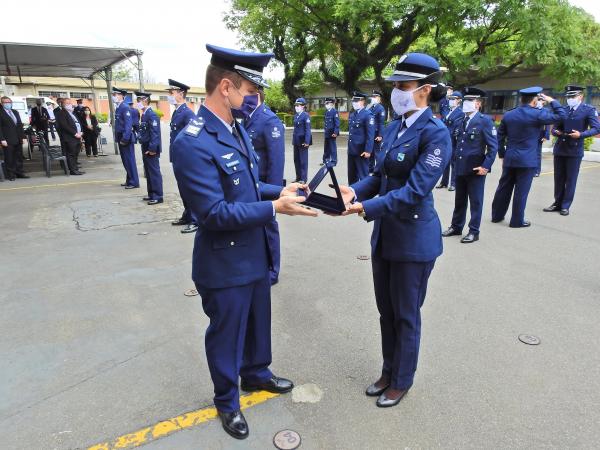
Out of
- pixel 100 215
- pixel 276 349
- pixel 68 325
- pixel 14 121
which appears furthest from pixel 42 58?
pixel 276 349

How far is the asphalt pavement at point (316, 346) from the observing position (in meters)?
2.31

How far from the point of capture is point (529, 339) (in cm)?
317

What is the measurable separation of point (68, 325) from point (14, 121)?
29.2ft

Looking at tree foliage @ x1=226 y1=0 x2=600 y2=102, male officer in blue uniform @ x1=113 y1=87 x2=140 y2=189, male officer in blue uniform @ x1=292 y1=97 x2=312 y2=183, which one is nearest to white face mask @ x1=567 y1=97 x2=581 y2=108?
male officer in blue uniform @ x1=292 y1=97 x2=312 y2=183

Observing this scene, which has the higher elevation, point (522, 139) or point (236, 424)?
point (522, 139)

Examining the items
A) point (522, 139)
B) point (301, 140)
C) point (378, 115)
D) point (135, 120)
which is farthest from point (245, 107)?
point (301, 140)

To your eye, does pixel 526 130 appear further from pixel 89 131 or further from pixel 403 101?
pixel 89 131

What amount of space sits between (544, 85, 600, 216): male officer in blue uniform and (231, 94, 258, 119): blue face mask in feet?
20.4

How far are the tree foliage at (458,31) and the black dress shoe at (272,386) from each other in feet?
52.9

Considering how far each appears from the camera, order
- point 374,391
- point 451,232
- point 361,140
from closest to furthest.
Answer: point 374,391, point 451,232, point 361,140

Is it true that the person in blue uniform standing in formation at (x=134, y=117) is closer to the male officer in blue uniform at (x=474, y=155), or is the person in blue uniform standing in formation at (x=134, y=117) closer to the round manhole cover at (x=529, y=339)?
the male officer in blue uniform at (x=474, y=155)

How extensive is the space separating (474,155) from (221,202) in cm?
454

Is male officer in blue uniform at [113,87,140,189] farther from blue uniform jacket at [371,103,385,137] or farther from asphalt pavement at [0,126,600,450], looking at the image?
blue uniform jacket at [371,103,385,137]

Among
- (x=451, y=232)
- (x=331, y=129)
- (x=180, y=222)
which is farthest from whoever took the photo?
(x=331, y=129)
